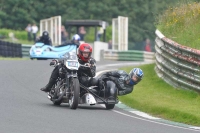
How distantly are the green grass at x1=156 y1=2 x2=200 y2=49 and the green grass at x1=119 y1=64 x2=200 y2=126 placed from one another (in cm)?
132

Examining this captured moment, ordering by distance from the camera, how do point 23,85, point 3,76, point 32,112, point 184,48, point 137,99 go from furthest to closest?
point 3,76
point 23,85
point 184,48
point 137,99
point 32,112

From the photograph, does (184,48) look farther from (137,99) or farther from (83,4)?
(83,4)

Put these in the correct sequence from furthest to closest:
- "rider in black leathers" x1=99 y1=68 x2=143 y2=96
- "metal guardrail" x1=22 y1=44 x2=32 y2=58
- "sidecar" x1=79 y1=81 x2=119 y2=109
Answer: "metal guardrail" x1=22 y1=44 x2=32 y2=58, "rider in black leathers" x1=99 y1=68 x2=143 y2=96, "sidecar" x1=79 y1=81 x2=119 y2=109

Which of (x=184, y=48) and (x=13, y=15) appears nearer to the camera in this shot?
(x=184, y=48)

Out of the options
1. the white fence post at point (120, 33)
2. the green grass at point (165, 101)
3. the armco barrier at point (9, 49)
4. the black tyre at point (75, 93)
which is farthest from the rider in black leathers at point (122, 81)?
the white fence post at point (120, 33)

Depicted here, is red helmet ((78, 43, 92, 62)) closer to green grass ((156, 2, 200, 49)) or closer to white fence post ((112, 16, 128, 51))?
green grass ((156, 2, 200, 49))

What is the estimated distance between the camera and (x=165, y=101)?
601 inches

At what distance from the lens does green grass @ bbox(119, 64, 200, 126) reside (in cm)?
1342

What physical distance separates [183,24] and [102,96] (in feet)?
21.5

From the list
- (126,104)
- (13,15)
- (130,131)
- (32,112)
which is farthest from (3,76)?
(13,15)

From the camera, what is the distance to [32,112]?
12859 mm

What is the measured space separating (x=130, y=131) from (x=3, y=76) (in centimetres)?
985

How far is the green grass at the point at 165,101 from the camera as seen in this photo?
13422 millimetres

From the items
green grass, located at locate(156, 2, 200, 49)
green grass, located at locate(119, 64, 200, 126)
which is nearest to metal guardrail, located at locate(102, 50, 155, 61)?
green grass, located at locate(156, 2, 200, 49)
